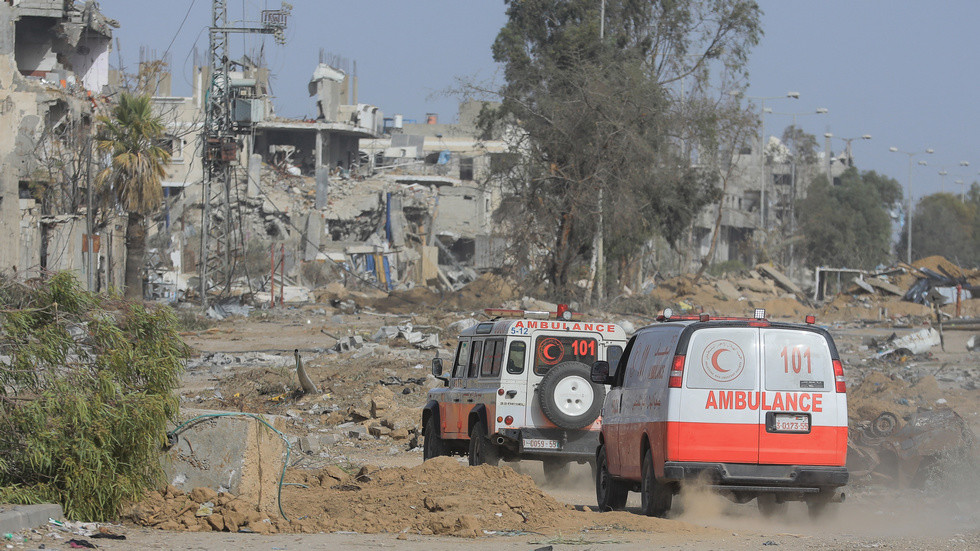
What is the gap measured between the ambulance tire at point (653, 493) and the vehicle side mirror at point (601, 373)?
1.52m

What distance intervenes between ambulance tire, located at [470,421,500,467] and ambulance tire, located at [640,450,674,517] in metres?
3.04

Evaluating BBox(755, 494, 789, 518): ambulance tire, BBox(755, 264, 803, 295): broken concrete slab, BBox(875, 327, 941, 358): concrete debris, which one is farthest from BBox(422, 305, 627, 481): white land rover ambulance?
BBox(755, 264, 803, 295): broken concrete slab

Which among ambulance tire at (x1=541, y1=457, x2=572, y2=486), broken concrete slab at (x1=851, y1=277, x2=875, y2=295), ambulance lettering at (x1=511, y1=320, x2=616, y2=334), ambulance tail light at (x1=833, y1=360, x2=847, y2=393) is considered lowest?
ambulance tire at (x1=541, y1=457, x2=572, y2=486)

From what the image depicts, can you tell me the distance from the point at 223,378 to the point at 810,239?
73219 millimetres

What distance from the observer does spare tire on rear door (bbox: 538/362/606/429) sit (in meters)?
12.3

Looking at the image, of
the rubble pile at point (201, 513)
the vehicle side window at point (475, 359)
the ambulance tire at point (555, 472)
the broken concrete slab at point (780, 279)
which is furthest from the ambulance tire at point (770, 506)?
the broken concrete slab at point (780, 279)

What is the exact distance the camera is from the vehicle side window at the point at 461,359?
14.0 meters

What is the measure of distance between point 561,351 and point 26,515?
6581 millimetres

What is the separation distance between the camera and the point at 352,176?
7612cm

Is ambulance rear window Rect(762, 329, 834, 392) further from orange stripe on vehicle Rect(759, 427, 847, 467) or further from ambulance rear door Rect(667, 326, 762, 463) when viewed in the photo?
orange stripe on vehicle Rect(759, 427, 847, 467)

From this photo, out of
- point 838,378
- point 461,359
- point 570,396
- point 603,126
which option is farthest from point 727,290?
point 838,378

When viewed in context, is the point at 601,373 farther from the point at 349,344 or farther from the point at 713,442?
the point at 349,344

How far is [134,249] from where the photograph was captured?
132 feet

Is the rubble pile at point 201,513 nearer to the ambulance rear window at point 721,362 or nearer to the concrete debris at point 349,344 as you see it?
the ambulance rear window at point 721,362
